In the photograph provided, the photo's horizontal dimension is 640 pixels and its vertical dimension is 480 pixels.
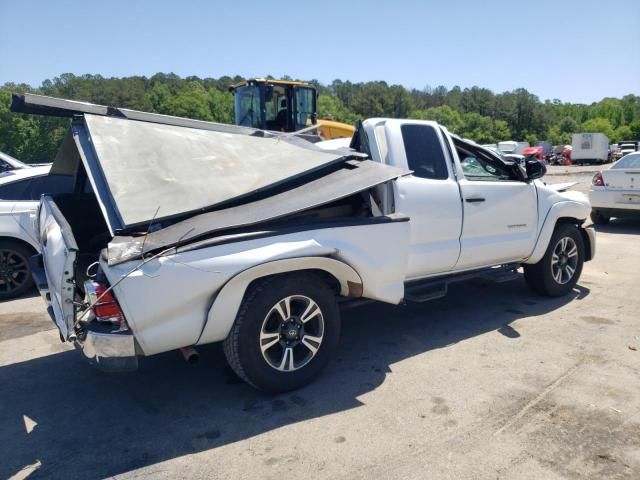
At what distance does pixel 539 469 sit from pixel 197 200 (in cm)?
276

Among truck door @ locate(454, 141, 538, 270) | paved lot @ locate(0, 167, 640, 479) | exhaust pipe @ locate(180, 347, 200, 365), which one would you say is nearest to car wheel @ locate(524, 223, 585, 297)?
truck door @ locate(454, 141, 538, 270)

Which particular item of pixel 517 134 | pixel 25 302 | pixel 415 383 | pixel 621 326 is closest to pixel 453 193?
pixel 415 383

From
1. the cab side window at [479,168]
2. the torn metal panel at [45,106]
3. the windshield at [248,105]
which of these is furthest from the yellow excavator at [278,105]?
the torn metal panel at [45,106]

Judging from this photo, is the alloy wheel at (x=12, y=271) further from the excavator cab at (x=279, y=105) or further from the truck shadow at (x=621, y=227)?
the truck shadow at (x=621, y=227)

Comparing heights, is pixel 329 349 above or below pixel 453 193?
below

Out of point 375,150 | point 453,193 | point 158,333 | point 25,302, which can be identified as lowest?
point 25,302

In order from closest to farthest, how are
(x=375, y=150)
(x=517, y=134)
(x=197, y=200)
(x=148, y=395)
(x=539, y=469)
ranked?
(x=539, y=469) → (x=197, y=200) → (x=148, y=395) → (x=375, y=150) → (x=517, y=134)

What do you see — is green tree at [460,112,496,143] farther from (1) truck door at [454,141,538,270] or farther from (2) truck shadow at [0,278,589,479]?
(2) truck shadow at [0,278,589,479]

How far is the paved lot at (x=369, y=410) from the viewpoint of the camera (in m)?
2.97

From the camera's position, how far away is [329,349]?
3.94m

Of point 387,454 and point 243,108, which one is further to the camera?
point 243,108

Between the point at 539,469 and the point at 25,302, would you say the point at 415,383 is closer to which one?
the point at 539,469

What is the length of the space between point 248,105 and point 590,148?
4291cm

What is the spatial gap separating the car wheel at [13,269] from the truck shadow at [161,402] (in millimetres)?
2595
